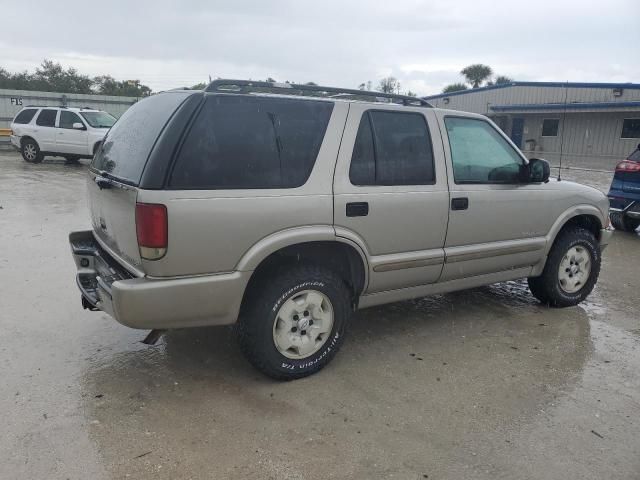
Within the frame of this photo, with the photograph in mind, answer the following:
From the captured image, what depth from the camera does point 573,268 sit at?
5.08m

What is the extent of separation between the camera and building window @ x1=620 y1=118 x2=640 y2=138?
27.9m

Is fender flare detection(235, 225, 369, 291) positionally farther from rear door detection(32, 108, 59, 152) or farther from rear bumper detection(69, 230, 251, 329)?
rear door detection(32, 108, 59, 152)

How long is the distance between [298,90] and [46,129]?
52.9ft

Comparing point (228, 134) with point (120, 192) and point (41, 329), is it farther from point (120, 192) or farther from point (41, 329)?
point (41, 329)

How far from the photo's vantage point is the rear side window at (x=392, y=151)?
12.0 feet

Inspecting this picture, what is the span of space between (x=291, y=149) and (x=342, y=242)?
703 mm

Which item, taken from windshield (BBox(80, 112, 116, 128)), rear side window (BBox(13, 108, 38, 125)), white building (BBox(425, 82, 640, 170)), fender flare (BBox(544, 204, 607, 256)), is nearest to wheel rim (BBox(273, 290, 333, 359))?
fender flare (BBox(544, 204, 607, 256))

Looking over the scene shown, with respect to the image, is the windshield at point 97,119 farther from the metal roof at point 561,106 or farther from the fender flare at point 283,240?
the metal roof at point 561,106

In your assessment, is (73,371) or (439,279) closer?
(73,371)

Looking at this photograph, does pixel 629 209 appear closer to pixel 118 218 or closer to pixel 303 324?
pixel 303 324

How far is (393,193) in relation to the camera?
3.76m

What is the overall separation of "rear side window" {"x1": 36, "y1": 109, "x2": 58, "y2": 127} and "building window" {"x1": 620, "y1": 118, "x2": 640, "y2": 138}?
27589mm

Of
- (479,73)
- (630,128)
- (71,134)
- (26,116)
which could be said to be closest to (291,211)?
(71,134)

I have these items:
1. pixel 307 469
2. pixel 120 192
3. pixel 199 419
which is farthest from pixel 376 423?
pixel 120 192
